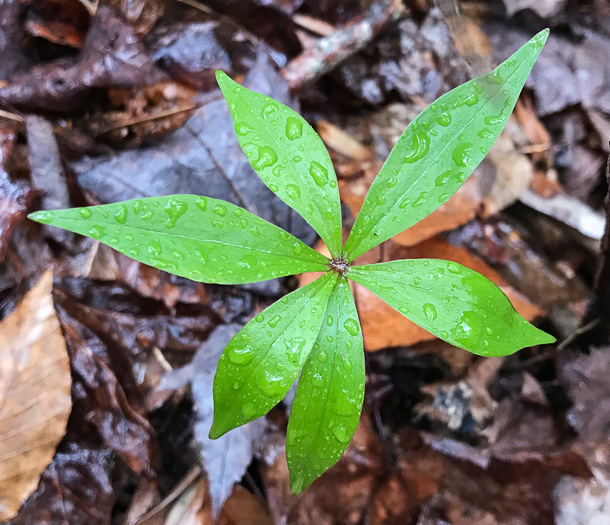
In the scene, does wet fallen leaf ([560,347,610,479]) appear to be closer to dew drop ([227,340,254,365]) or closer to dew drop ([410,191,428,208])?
dew drop ([410,191,428,208])

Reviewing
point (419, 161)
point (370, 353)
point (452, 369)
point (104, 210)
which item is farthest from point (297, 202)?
point (452, 369)

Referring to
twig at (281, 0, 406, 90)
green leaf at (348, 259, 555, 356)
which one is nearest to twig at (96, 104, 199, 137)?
twig at (281, 0, 406, 90)

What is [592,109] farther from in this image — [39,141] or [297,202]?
[39,141]

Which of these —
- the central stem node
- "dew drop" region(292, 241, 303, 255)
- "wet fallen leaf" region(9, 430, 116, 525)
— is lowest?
"wet fallen leaf" region(9, 430, 116, 525)

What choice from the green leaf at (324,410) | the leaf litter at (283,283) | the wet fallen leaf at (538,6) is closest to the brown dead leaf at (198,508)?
the leaf litter at (283,283)

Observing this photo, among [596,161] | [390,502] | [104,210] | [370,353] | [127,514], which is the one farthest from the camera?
[596,161]

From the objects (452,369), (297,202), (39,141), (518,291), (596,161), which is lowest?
(452,369)

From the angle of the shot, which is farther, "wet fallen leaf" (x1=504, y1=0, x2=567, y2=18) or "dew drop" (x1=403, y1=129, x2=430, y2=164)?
"wet fallen leaf" (x1=504, y1=0, x2=567, y2=18)

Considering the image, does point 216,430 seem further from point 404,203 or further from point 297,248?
point 404,203
